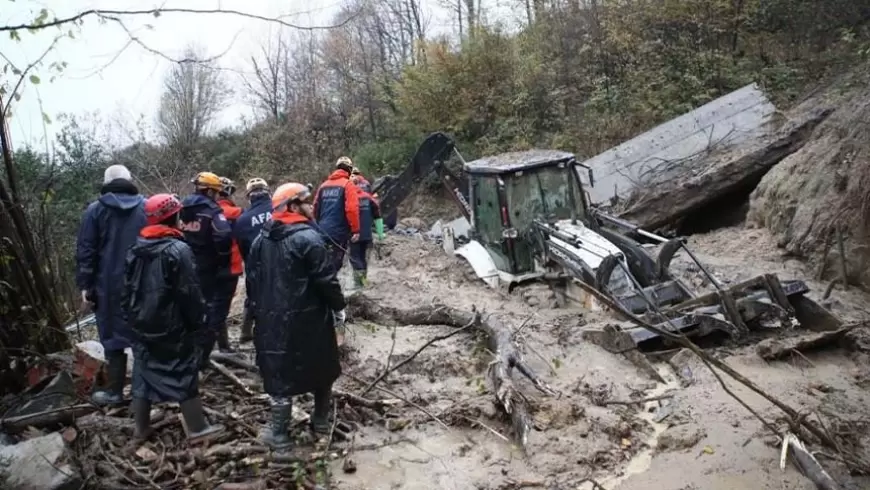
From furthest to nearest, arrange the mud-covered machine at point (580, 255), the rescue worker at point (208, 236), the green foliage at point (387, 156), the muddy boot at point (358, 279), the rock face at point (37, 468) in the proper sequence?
1. the green foliage at point (387, 156)
2. the muddy boot at point (358, 279)
3. the mud-covered machine at point (580, 255)
4. the rescue worker at point (208, 236)
5. the rock face at point (37, 468)

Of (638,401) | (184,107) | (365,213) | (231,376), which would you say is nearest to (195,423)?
(231,376)

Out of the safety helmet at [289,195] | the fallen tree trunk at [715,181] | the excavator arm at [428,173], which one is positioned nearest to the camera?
the safety helmet at [289,195]

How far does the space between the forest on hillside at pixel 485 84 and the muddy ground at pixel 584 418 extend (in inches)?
257

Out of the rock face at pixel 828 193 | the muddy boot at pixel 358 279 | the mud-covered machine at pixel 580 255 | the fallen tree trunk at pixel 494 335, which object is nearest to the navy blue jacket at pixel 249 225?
the fallen tree trunk at pixel 494 335

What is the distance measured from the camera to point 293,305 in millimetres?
4777

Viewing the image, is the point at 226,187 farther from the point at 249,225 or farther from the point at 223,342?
the point at 223,342

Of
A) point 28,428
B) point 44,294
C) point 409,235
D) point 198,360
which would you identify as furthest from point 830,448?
point 409,235

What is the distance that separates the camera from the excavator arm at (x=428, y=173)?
11945mm

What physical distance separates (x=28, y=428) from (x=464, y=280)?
659cm

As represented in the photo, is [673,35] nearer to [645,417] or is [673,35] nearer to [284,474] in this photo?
[645,417]

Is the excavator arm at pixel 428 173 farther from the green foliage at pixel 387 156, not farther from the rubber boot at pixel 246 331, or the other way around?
the green foliage at pixel 387 156

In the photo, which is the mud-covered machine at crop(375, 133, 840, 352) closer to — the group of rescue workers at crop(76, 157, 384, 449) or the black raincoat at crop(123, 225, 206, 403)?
the group of rescue workers at crop(76, 157, 384, 449)

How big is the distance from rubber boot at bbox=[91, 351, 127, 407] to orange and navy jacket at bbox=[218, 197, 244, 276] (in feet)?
Answer: 4.20

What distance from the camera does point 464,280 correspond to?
10.5 meters
